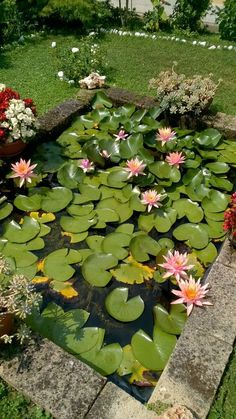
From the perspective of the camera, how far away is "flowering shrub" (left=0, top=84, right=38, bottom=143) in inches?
165

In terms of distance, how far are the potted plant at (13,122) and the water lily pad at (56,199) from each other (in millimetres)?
700

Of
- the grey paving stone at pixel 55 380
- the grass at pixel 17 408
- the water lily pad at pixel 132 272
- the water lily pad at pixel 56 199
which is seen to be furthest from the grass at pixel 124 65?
the grass at pixel 17 408

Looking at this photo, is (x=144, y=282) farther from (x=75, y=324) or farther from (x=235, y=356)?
(x=235, y=356)

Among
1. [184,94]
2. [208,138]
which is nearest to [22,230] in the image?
[208,138]

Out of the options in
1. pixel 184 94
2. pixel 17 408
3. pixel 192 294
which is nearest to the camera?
pixel 17 408

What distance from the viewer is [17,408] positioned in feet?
7.82

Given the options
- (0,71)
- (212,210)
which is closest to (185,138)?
(212,210)

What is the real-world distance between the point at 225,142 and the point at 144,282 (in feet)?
7.72

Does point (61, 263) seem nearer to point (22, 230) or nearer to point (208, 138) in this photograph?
point (22, 230)

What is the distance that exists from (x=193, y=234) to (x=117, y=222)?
2.41 feet

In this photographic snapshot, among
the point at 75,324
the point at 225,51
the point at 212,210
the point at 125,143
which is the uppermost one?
the point at 225,51

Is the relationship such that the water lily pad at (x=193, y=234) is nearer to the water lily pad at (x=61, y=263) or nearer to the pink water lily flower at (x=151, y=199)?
the pink water lily flower at (x=151, y=199)

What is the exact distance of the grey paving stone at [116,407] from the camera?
2234 mm

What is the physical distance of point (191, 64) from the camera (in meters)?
7.08
